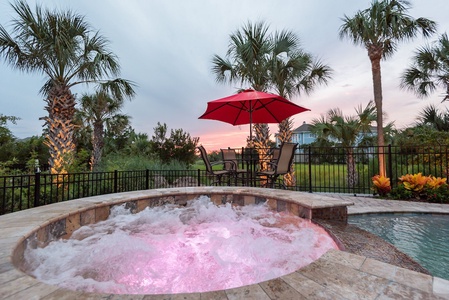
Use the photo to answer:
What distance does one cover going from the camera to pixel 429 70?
909 cm

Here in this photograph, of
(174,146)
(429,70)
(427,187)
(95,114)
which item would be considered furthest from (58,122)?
(429,70)

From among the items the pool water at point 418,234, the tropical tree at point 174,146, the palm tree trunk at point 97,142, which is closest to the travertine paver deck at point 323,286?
the pool water at point 418,234

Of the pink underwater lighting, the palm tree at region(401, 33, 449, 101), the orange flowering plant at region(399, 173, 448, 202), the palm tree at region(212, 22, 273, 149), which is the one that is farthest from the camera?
the palm tree at region(401, 33, 449, 101)

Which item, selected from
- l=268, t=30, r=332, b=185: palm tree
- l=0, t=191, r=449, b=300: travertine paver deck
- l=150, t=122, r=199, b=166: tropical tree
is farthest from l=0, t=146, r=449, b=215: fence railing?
l=150, t=122, r=199, b=166: tropical tree

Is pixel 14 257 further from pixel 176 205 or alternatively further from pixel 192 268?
pixel 176 205

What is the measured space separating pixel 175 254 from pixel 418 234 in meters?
2.89

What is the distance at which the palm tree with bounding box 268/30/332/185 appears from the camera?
735 centimetres

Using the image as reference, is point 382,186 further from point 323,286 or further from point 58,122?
point 58,122

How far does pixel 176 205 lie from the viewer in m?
3.67

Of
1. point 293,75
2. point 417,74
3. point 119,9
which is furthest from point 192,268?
point 417,74

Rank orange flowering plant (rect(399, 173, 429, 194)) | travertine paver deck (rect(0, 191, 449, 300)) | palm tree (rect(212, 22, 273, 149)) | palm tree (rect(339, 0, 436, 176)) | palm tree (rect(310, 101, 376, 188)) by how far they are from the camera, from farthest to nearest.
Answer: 1. palm tree (rect(310, 101, 376, 188))
2. palm tree (rect(212, 22, 273, 149))
3. palm tree (rect(339, 0, 436, 176))
4. orange flowering plant (rect(399, 173, 429, 194))
5. travertine paver deck (rect(0, 191, 449, 300))

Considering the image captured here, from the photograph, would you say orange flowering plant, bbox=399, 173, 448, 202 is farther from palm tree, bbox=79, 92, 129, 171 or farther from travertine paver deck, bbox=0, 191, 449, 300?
palm tree, bbox=79, 92, 129, 171

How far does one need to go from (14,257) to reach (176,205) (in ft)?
7.66

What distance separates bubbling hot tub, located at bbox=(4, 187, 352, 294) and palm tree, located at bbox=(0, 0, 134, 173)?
3.33m
